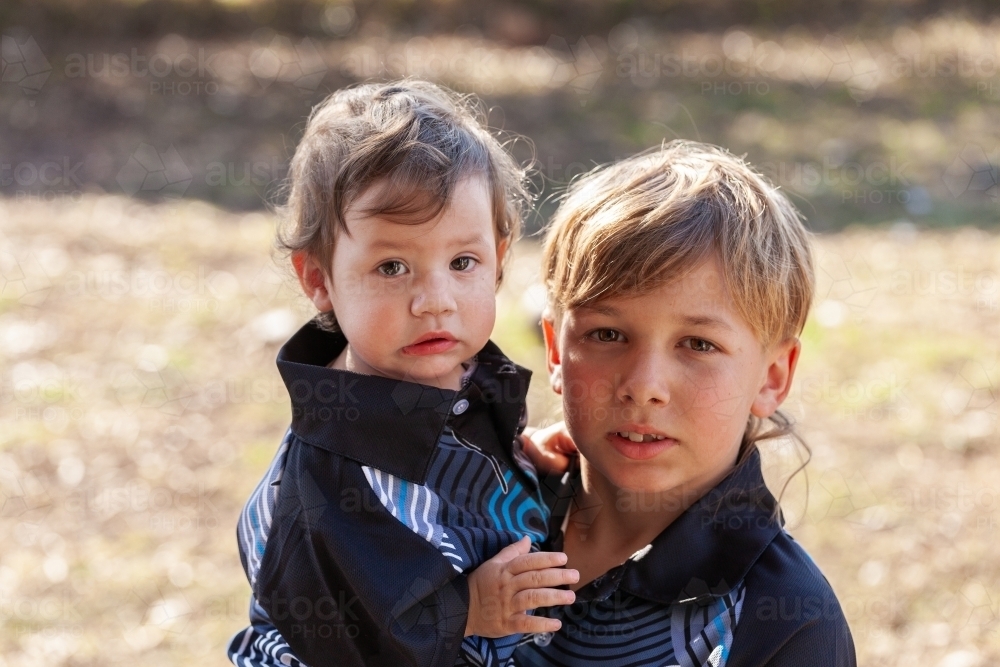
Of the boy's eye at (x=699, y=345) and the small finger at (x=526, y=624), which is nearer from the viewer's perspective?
the small finger at (x=526, y=624)

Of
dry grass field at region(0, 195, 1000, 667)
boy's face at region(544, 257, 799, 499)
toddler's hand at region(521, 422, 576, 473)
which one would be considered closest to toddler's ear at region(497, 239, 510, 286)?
boy's face at region(544, 257, 799, 499)

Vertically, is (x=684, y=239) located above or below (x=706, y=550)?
above

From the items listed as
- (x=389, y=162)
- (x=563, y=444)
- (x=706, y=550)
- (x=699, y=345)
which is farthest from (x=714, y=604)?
(x=389, y=162)

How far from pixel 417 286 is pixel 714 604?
27.0 inches

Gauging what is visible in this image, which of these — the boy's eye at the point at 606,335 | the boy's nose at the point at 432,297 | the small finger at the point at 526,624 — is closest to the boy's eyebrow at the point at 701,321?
the boy's eye at the point at 606,335

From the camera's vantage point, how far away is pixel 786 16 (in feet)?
30.6

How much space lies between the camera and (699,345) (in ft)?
5.91

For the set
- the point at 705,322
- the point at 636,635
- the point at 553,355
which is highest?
the point at 705,322

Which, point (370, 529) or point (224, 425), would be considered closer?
point (370, 529)

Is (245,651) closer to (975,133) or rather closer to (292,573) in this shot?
(292,573)

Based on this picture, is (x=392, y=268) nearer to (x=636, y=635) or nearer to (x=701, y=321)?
(x=701, y=321)

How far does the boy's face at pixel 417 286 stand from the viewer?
173cm

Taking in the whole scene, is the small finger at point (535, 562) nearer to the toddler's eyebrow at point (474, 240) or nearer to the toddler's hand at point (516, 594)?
the toddler's hand at point (516, 594)

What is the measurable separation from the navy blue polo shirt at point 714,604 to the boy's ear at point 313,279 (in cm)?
65
